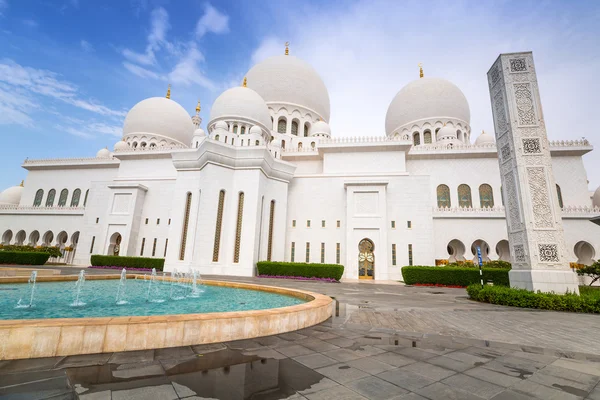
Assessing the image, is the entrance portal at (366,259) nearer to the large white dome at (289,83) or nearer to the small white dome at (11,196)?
the large white dome at (289,83)

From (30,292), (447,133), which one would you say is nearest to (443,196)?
(447,133)

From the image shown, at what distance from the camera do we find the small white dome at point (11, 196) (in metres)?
31.9

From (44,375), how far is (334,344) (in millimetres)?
2919

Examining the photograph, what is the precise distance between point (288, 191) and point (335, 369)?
20207 millimetres

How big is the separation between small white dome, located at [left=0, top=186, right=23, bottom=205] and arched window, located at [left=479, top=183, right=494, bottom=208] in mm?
47315

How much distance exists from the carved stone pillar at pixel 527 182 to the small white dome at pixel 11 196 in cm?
4496

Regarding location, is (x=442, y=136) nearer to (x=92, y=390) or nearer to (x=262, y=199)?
(x=262, y=199)

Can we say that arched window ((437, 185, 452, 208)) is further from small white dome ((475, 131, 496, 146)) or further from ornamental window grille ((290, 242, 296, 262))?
ornamental window grille ((290, 242, 296, 262))

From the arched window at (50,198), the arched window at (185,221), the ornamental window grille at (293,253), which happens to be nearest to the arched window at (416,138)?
the ornamental window grille at (293,253)

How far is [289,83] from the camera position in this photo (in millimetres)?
29625

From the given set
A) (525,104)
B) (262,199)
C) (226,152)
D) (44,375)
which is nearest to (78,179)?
(226,152)

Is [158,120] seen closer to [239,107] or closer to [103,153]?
[103,153]

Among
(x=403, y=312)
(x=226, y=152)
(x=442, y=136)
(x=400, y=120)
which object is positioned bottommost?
(x=403, y=312)

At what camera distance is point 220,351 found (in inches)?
125
